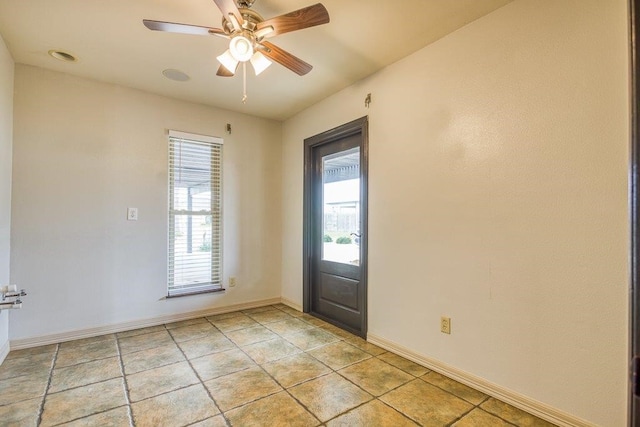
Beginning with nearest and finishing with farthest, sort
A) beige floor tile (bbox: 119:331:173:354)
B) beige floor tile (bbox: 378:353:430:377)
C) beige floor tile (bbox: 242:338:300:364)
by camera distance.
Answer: beige floor tile (bbox: 378:353:430:377)
beige floor tile (bbox: 242:338:300:364)
beige floor tile (bbox: 119:331:173:354)

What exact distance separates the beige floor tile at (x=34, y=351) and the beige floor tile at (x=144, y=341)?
19.6 inches

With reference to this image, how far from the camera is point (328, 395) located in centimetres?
201

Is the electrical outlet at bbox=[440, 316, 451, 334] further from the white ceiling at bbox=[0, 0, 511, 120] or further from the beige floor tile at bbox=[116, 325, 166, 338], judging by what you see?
the beige floor tile at bbox=[116, 325, 166, 338]

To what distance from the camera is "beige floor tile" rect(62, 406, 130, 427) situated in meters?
1.73

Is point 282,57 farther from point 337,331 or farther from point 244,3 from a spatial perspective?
point 337,331

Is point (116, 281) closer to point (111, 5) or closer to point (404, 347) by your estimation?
point (111, 5)

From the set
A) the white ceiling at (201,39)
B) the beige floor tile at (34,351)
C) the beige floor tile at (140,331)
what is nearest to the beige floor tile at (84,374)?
the beige floor tile at (34,351)

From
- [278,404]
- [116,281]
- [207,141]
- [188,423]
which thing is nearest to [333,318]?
[278,404]

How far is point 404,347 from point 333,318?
39.6 inches

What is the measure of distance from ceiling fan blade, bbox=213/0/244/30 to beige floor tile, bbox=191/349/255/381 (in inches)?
90.8

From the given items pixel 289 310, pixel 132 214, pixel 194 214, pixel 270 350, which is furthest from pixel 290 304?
pixel 132 214

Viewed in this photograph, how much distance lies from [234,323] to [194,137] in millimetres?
2103

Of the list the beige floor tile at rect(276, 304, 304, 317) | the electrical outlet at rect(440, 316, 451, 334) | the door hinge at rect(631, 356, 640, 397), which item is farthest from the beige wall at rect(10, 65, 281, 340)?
the door hinge at rect(631, 356, 640, 397)

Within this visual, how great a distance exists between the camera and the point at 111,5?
2006 millimetres
